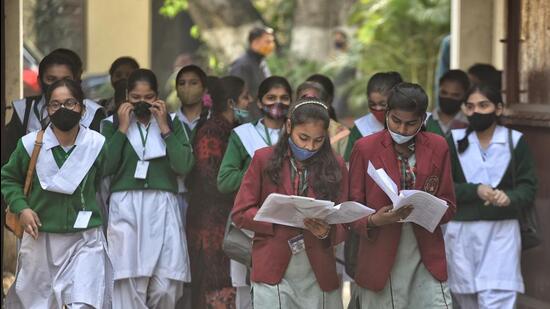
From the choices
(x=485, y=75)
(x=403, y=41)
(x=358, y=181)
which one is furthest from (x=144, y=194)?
(x=403, y=41)

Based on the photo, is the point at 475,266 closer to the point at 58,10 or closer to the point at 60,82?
the point at 60,82

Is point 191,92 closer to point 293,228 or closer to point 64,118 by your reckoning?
point 64,118

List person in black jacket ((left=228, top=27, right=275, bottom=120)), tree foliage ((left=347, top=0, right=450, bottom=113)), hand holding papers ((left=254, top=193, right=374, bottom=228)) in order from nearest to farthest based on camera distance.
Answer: hand holding papers ((left=254, top=193, right=374, bottom=228)) → person in black jacket ((left=228, top=27, right=275, bottom=120)) → tree foliage ((left=347, top=0, right=450, bottom=113))

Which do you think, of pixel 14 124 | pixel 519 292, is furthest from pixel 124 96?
pixel 519 292

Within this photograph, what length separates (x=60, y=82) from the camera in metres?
7.96

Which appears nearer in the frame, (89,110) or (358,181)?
(358,181)

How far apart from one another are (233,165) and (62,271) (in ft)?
4.14

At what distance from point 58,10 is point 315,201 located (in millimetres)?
17843

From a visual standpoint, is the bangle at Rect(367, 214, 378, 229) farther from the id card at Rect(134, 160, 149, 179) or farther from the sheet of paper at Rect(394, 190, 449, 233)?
the id card at Rect(134, 160, 149, 179)

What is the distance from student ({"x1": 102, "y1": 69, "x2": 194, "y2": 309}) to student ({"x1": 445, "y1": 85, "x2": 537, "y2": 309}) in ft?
6.04

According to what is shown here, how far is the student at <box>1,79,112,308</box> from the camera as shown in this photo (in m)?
7.82

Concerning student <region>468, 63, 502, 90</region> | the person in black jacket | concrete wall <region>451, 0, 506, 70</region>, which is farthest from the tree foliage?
student <region>468, 63, 502, 90</region>

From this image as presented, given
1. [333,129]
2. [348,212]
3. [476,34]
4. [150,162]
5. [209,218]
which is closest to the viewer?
[348,212]

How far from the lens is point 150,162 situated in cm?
870
